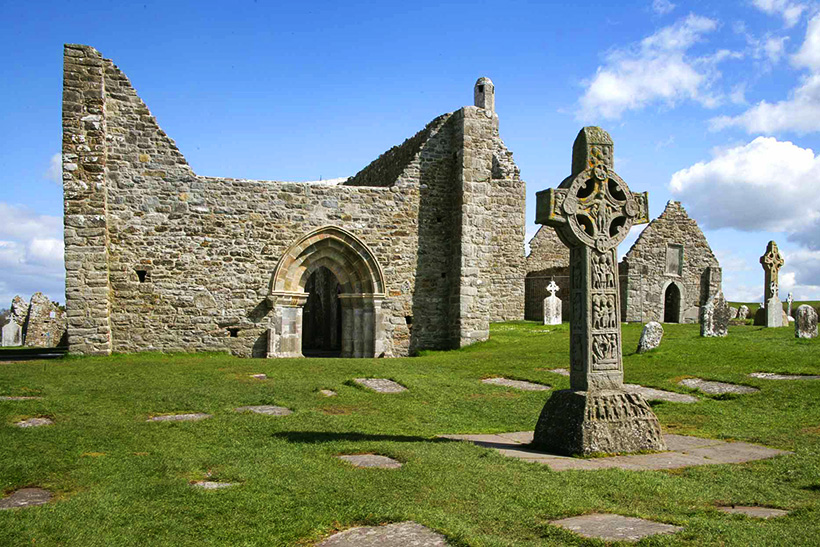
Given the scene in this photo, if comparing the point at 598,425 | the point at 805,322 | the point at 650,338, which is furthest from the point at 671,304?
the point at 598,425

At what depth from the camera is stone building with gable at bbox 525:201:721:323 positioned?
2516 centimetres

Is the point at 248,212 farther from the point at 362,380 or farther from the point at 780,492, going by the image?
the point at 780,492

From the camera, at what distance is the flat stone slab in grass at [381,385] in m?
10.8

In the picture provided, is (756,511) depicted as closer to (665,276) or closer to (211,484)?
(211,484)

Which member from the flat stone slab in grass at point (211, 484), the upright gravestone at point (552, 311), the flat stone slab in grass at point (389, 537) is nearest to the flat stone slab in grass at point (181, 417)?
the flat stone slab in grass at point (211, 484)

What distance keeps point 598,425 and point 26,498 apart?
462cm

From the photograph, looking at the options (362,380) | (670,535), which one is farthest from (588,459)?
(362,380)

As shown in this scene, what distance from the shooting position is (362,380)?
11.6m

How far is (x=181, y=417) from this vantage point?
8406 mm

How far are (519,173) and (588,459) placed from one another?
67.2 feet

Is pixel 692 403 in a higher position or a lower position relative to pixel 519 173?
lower

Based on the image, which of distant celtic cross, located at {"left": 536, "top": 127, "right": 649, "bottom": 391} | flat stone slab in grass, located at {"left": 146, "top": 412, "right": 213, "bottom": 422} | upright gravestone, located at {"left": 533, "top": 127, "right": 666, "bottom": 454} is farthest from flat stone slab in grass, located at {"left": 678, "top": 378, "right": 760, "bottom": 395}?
flat stone slab in grass, located at {"left": 146, "top": 412, "right": 213, "bottom": 422}

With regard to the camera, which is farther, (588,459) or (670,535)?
(588,459)

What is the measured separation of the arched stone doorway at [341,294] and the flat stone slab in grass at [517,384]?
A: 5.60 m
